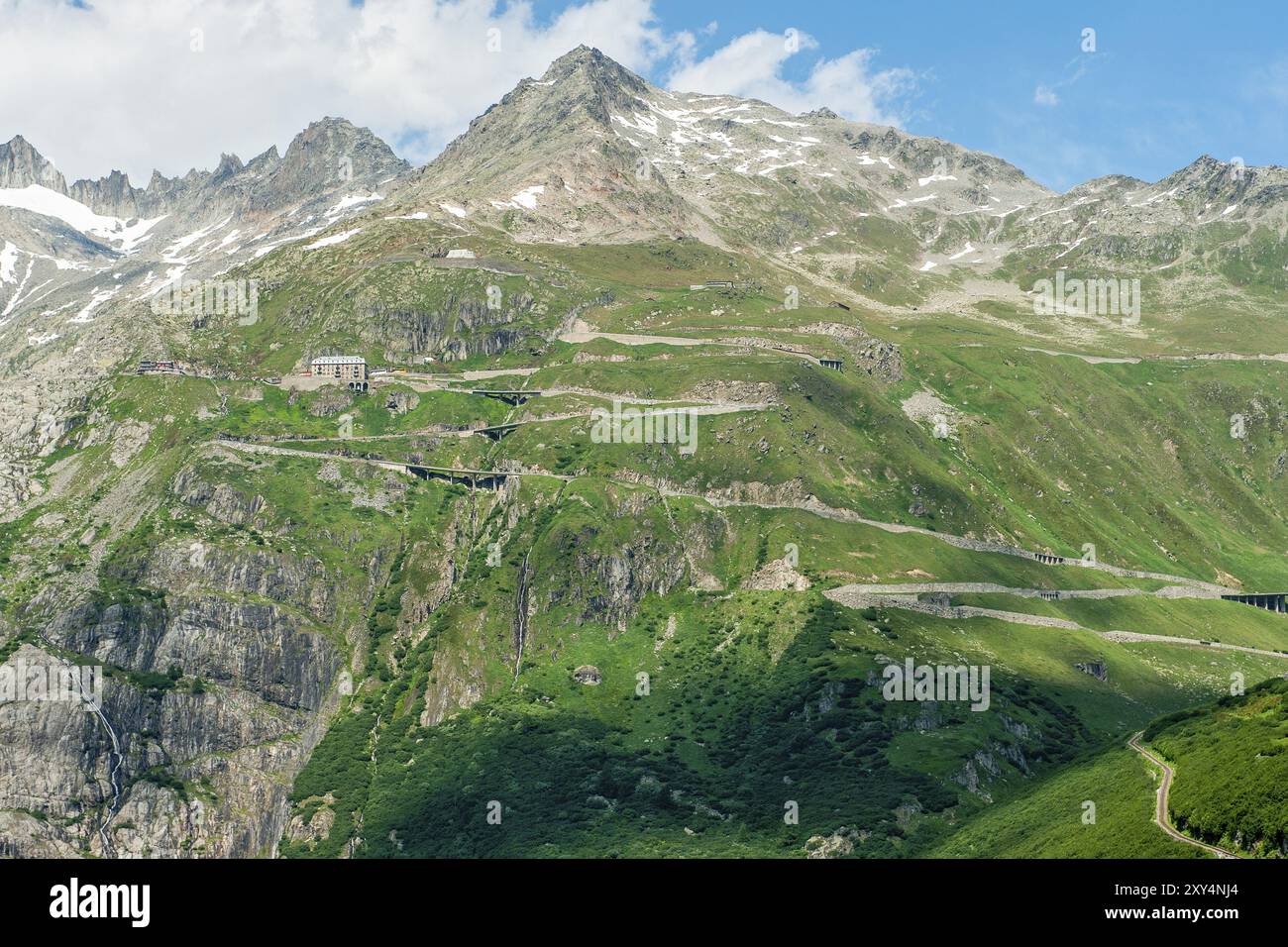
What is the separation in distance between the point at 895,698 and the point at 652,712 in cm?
4384

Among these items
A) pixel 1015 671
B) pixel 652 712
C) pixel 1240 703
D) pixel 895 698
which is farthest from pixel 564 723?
pixel 1240 703

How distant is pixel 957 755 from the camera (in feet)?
506

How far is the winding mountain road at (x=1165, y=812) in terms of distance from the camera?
3147 inches

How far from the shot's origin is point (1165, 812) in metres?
95.5

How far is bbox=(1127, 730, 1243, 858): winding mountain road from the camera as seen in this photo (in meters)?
79.9
